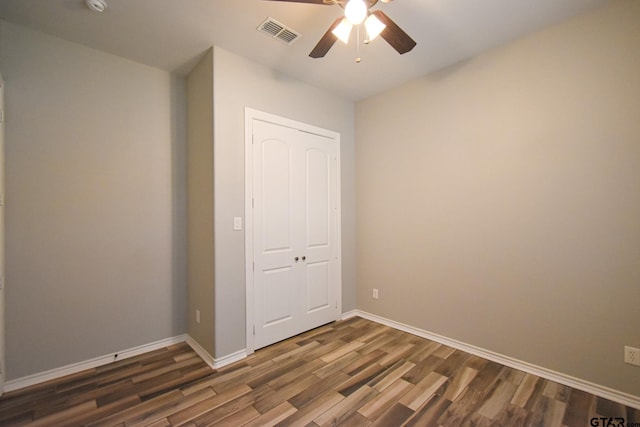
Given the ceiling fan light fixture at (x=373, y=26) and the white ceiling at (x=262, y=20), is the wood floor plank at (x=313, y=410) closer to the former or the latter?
the ceiling fan light fixture at (x=373, y=26)

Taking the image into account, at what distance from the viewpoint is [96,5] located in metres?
1.91

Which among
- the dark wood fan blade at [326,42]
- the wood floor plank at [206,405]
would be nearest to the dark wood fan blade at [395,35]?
the dark wood fan blade at [326,42]

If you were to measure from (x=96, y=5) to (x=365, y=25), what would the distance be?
6.17 ft

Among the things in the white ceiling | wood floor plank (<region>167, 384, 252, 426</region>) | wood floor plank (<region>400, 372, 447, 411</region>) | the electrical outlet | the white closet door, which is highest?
the white ceiling

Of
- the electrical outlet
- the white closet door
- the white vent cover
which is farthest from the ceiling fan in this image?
the electrical outlet

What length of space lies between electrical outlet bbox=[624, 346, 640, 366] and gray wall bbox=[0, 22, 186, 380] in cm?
368

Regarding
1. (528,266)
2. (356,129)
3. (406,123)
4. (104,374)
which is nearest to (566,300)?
(528,266)

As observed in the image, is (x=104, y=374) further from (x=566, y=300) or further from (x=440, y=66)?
(x=440, y=66)

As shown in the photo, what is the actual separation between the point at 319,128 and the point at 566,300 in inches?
109

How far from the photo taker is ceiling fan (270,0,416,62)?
5.17 ft

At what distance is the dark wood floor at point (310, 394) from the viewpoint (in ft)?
5.76

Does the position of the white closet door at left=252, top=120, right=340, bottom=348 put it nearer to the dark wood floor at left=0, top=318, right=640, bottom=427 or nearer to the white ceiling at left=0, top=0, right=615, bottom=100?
the dark wood floor at left=0, top=318, right=640, bottom=427

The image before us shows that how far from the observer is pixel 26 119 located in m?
2.15

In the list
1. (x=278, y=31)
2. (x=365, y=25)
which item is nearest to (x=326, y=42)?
(x=365, y=25)
